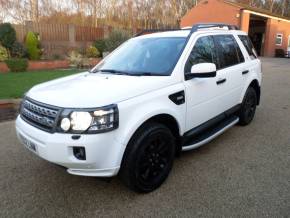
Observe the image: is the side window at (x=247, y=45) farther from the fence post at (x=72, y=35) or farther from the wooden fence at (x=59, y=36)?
the fence post at (x=72, y=35)

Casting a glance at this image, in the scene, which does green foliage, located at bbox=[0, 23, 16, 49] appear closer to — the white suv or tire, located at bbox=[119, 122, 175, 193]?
the white suv

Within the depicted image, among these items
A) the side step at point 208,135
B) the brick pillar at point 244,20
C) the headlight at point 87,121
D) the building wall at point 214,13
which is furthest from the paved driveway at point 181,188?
the building wall at point 214,13

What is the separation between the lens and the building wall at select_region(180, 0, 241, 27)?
2620cm

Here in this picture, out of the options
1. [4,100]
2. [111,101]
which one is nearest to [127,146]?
[111,101]

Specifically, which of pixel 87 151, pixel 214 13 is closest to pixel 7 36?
pixel 87 151

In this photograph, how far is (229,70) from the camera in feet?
14.9

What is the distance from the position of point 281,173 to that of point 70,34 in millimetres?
16590

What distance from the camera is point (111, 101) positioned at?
2725 mm

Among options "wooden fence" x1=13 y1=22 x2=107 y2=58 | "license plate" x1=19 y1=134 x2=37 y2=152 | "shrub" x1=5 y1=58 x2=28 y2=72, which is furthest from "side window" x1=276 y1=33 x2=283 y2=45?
"license plate" x1=19 y1=134 x2=37 y2=152

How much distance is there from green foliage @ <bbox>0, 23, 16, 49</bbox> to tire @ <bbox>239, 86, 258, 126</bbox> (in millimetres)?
12518

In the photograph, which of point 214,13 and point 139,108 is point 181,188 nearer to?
point 139,108

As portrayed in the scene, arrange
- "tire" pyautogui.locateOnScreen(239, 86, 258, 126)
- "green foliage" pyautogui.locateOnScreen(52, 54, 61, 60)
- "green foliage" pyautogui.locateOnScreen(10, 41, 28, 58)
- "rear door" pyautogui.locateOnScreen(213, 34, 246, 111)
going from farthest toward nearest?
"green foliage" pyautogui.locateOnScreen(52, 54, 61, 60) → "green foliage" pyautogui.locateOnScreen(10, 41, 28, 58) → "tire" pyautogui.locateOnScreen(239, 86, 258, 126) → "rear door" pyautogui.locateOnScreen(213, 34, 246, 111)

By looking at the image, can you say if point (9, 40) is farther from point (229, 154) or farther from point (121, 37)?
point (229, 154)

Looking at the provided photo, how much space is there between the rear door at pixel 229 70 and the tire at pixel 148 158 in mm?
1449
